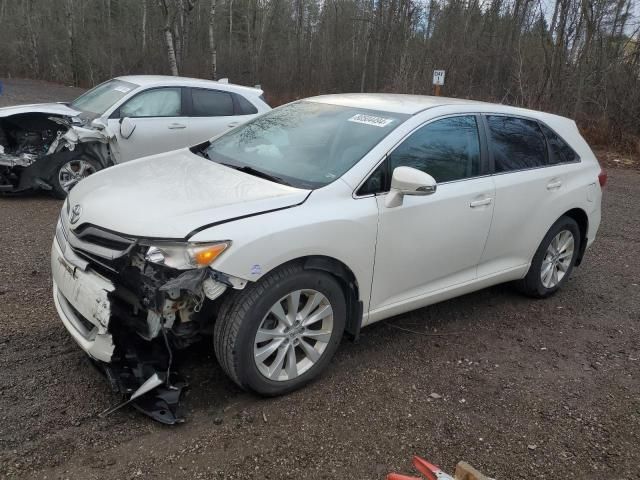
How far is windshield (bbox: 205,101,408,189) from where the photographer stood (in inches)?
137

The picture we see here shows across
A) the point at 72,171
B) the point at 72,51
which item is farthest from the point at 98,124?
the point at 72,51

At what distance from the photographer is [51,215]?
658 cm

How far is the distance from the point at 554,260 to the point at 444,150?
1.78m

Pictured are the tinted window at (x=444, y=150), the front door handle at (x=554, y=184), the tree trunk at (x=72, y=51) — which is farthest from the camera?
the tree trunk at (x=72, y=51)

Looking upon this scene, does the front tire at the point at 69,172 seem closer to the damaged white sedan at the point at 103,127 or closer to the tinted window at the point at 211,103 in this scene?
the damaged white sedan at the point at 103,127

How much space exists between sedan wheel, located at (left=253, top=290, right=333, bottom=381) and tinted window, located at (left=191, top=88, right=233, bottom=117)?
5.49m

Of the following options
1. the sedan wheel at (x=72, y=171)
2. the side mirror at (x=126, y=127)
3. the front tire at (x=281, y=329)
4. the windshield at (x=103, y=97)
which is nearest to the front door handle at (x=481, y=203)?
the front tire at (x=281, y=329)

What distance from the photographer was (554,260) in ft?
16.1

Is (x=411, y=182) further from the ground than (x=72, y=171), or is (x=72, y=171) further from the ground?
(x=411, y=182)

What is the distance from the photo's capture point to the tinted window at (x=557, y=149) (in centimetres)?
471

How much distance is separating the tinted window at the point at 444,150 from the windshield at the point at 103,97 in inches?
202

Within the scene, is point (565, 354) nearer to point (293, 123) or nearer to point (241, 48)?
point (293, 123)

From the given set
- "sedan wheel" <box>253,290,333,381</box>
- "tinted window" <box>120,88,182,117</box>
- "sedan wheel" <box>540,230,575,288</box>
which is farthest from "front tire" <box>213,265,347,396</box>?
"tinted window" <box>120,88,182,117</box>

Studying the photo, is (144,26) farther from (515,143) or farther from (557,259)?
(557,259)
